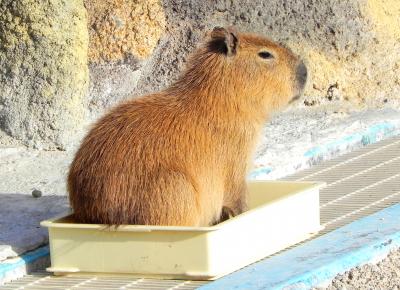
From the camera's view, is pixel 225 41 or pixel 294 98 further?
pixel 294 98

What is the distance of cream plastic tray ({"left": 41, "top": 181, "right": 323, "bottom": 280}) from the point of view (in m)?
4.60

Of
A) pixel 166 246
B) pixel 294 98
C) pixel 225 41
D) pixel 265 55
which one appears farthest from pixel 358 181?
pixel 166 246

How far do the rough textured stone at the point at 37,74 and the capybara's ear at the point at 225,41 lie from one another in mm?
2037

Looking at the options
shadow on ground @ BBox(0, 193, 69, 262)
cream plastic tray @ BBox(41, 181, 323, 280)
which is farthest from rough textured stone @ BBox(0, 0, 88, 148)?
cream plastic tray @ BBox(41, 181, 323, 280)

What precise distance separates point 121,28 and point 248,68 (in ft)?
8.27

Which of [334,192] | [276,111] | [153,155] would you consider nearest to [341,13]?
[334,192]

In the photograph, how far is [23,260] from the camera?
4969 millimetres

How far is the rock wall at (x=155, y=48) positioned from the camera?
702 cm

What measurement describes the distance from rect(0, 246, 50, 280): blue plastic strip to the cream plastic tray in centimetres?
17

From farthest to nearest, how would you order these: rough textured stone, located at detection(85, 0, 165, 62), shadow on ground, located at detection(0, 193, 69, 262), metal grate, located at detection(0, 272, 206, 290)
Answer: rough textured stone, located at detection(85, 0, 165, 62)
shadow on ground, located at detection(0, 193, 69, 262)
metal grate, located at detection(0, 272, 206, 290)

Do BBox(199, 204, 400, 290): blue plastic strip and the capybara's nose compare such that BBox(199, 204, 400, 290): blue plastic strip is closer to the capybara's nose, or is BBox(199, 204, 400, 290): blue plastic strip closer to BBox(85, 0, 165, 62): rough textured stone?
the capybara's nose

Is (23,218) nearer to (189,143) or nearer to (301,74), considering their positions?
(189,143)

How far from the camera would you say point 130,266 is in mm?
4723

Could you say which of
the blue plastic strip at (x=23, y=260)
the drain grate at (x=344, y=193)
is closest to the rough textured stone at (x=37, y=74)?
the drain grate at (x=344, y=193)
